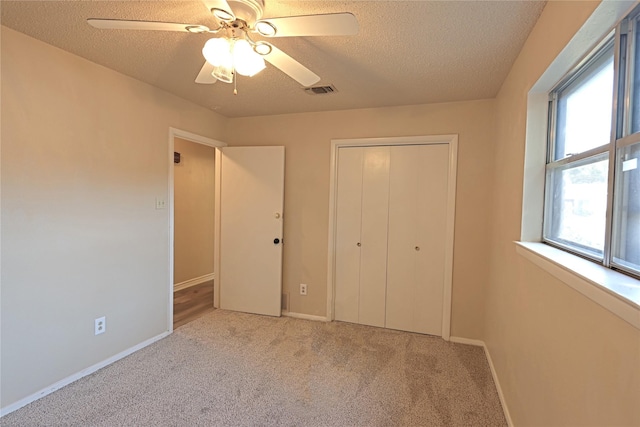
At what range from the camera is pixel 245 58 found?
148 cm

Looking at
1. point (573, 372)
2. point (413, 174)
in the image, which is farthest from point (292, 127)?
point (573, 372)

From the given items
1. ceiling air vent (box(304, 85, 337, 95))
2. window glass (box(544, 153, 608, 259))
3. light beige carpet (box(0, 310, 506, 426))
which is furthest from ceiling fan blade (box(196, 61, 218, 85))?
light beige carpet (box(0, 310, 506, 426))

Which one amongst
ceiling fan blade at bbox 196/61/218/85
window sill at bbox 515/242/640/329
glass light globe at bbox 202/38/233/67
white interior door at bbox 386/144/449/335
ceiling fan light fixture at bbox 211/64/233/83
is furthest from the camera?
white interior door at bbox 386/144/449/335

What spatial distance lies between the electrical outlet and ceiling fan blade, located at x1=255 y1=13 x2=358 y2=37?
7.87 ft

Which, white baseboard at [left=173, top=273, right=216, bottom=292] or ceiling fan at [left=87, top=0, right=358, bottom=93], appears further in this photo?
white baseboard at [left=173, top=273, right=216, bottom=292]

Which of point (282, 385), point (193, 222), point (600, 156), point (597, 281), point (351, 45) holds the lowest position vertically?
point (282, 385)

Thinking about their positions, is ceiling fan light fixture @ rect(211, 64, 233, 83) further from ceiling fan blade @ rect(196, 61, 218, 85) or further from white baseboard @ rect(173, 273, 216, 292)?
white baseboard @ rect(173, 273, 216, 292)

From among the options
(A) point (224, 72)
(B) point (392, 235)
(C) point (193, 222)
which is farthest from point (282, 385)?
(C) point (193, 222)

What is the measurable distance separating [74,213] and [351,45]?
2217mm

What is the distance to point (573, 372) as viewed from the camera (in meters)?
1.11

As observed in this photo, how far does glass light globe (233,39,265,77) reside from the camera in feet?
4.76

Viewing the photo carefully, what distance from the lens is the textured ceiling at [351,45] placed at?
1.60m

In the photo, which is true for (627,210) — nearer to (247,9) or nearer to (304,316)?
(247,9)

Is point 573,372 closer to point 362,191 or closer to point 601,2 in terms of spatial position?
point 601,2
